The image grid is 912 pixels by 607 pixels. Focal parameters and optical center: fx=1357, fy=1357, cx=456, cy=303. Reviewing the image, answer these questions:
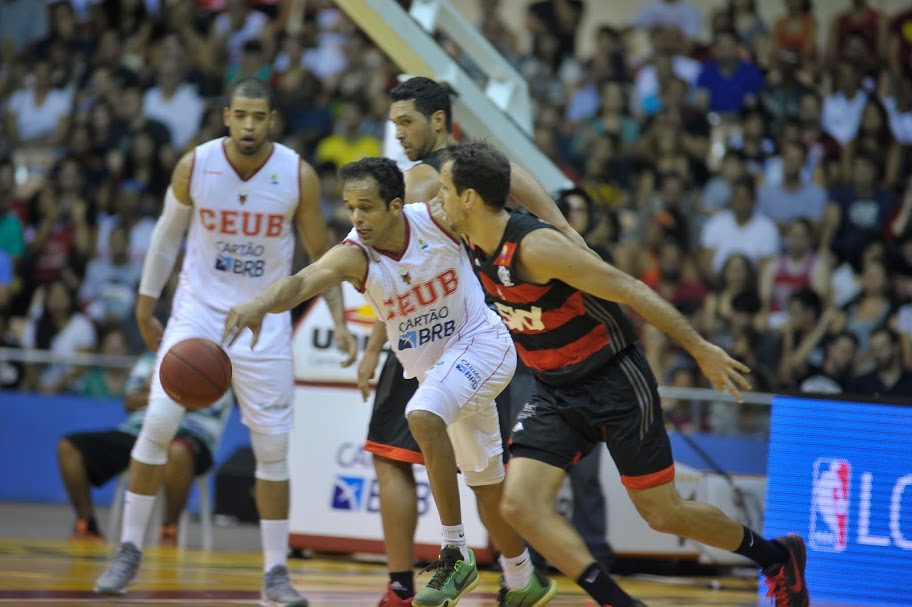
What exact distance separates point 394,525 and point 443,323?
0.89 meters

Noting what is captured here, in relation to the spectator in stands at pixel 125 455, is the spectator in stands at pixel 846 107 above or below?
above

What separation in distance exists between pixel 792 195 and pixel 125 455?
662cm

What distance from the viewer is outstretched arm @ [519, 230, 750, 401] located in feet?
15.7

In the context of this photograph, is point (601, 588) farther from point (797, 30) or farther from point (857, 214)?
point (797, 30)

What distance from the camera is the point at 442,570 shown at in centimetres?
546

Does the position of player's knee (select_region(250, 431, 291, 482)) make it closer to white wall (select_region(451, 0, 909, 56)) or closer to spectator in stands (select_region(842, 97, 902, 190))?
spectator in stands (select_region(842, 97, 902, 190))

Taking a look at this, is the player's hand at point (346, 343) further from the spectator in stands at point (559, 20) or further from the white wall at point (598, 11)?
the white wall at point (598, 11)

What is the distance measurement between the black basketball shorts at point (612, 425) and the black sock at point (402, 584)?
2.42 ft

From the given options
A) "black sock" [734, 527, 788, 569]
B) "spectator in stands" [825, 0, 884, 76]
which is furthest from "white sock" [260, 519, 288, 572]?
"spectator in stands" [825, 0, 884, 76]

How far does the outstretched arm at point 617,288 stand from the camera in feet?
15.7

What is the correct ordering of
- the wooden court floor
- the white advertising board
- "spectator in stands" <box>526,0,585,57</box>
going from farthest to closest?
1. "spectator in stands" <box>526,0,585,57</box>
2. the white advertising board
3. the wooden court floor

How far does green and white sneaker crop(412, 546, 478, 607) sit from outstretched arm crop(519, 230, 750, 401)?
1.20 m

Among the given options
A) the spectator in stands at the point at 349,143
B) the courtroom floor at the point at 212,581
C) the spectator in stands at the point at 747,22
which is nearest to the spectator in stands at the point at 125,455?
the courtroom floor at the point at 212,581

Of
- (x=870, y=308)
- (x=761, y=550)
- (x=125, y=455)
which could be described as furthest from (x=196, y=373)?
(x=870, y=308)
